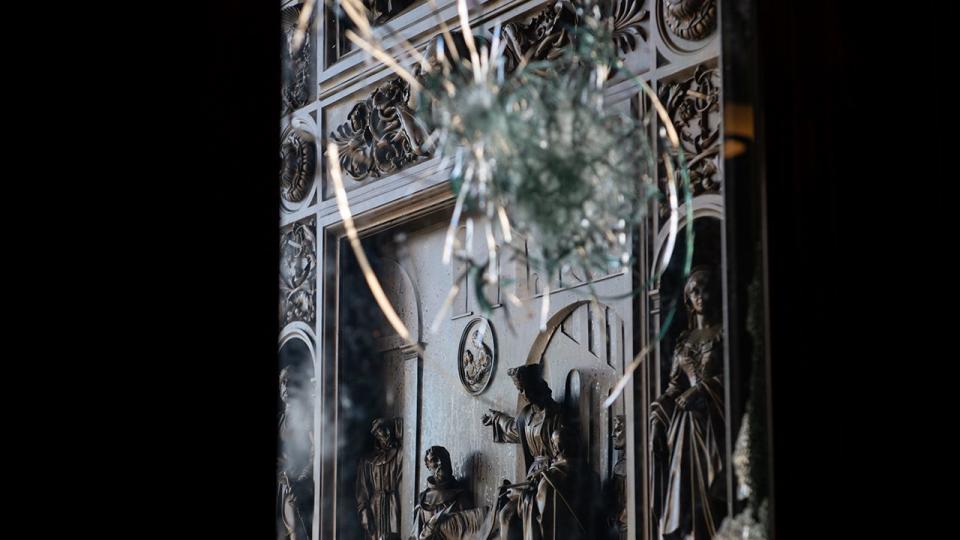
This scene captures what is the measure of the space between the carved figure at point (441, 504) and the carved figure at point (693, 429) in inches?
16.4

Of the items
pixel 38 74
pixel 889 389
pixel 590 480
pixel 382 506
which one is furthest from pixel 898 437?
pixel 38 74

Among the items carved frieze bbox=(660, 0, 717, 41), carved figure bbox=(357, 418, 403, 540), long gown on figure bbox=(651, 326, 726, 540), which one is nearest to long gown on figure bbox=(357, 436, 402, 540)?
carved figure bbox=(357, 418, 403, 540)

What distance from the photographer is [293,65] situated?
1.88 m

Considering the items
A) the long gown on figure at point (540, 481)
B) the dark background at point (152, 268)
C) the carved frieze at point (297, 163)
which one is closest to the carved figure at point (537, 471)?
the long gown on figure at point (540, 481)

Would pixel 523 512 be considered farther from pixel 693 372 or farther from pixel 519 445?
pixel 693 372

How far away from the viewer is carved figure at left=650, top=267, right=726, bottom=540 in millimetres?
2348

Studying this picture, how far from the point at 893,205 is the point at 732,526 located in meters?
0.64

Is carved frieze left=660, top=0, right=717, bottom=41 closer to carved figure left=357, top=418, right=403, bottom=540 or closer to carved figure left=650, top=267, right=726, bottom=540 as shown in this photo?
carved figure left=650, top=267, right=726, bottom=540

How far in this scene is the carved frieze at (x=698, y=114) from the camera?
7.97 feet

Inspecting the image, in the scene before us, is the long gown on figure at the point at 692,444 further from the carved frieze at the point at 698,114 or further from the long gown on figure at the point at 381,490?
the long gown on figure at the point at 381,490

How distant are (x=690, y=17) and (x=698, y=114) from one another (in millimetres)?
231

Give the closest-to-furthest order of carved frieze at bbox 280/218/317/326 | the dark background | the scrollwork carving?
the dark background
carved frieze at bbox 280/218/317/326
the scrollwork carving

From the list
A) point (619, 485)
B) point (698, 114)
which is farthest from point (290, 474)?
point (698, 114)

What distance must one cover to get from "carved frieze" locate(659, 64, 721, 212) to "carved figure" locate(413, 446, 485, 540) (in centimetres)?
71
